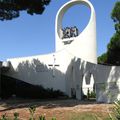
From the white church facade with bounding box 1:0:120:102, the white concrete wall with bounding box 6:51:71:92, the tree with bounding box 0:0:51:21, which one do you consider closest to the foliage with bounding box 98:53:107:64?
the white church facade with bounding box 1:0:120:102

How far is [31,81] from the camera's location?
3341 cm

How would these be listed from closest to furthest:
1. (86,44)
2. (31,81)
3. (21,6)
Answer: (21,6)
(86,44)
(31,81)

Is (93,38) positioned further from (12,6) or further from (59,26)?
(12,6)

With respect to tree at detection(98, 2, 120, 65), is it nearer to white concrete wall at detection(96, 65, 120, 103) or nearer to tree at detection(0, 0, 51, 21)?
white concrete wall at detection(96, 65, 120, 103)

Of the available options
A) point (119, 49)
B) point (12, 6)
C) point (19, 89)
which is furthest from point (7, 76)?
point (12, 6)

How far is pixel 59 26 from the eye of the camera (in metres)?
35.8

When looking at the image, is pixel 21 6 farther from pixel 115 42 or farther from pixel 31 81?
pixel 31 81

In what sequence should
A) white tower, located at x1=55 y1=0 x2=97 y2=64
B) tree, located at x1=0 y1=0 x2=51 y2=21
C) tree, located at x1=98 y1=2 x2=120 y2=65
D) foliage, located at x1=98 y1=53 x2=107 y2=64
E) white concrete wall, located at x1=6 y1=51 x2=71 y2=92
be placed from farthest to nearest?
foliage, located at x1=98 y1=53 x2=107 y2=64, white tower, located at x1=55 y1=0 x2=97 y2=64, white concrete wall, located at x1=6 y1=51 x2=71 y2=92, tree, located at x1=98 y1=2 x2=120 y2=65, tree, located at x1=0 y1=0 x2=51 y2=21

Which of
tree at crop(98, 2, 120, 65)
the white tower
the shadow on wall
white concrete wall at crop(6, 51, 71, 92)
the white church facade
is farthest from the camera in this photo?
the white tower

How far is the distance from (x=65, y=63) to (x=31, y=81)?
367cm

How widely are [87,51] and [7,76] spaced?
24.0ft

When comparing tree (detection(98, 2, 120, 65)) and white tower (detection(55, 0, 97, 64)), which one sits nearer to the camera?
tree (detection(98, 2, 120, 65))

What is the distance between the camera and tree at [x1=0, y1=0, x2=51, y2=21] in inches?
742

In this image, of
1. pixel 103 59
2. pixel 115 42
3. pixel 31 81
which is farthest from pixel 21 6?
pixel 103 59
